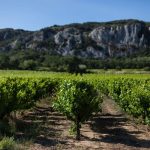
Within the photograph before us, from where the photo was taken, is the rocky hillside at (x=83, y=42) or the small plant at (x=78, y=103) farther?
the rocky hillside at (x=83, y=42)

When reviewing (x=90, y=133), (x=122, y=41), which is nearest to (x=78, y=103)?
(x=90, y=133)

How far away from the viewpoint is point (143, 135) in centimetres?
1770

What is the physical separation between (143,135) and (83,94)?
10.7 feet

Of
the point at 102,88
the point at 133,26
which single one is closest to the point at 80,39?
the point at 133,26

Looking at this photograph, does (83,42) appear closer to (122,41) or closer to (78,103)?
(122,41)

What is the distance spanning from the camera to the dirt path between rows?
15039 millimetres

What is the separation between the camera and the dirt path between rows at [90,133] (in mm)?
15039

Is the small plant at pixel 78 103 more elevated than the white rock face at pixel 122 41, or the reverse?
the white rock face at pixel 122 41

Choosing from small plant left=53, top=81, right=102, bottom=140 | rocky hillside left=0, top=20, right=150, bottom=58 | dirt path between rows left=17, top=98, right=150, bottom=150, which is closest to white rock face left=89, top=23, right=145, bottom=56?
rocky hillside left=0, top=20, right=150, bottom=58

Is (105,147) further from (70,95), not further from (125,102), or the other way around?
(125,102)

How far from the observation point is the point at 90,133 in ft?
58.7

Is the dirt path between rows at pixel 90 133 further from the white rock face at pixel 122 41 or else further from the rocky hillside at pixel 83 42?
the white rock face at pixel 122 41

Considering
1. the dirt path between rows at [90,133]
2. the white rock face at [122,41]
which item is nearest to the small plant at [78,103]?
the dirt path between rows at [90,133]

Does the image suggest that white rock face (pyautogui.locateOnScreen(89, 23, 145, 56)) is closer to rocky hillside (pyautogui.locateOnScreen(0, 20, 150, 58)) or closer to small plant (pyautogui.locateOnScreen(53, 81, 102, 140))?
rocky hillside (pyautogui.locateOnScreen(0, 20, 150, 58))
